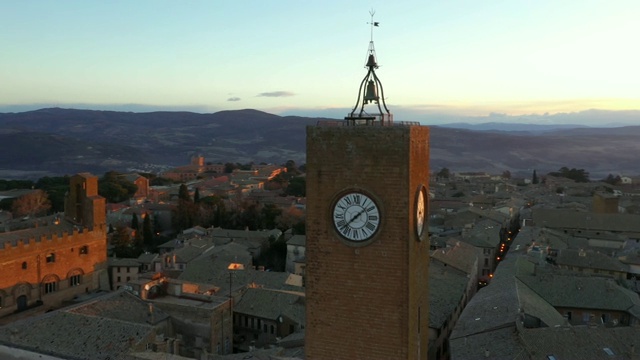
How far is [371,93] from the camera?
11719mm

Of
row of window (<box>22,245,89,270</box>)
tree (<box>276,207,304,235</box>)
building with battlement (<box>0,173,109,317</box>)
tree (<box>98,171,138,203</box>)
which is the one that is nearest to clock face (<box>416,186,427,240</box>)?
building with battlement (<box>0,173,109,317</box>)

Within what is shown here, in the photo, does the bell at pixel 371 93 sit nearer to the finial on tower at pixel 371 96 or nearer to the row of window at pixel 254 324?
the finial on tower at pixel 371 96

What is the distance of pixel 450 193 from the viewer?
3484 inches

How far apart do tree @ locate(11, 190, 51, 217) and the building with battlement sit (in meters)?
19.7

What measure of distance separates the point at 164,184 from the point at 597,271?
8004 cm

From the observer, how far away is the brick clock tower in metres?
11.0

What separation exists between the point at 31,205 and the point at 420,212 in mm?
60025

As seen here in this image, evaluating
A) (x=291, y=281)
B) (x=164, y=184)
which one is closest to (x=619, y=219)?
(x=291, y=281)

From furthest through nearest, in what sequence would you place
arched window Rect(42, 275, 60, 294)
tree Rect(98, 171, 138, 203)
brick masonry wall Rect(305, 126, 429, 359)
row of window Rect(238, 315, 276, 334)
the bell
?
tree Rect(98, 171, 138, 203), arched window Rect(42, 275, 60, 294), row of window Rect(238, 315, 276, 334), the bell, brick masonry wall Rect(305, 126, 429, 359)

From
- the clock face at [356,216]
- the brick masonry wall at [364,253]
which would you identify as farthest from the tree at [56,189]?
the clock face at [356,216]

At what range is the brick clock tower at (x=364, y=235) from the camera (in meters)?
11.0

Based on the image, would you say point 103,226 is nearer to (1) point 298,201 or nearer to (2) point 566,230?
(1) point 298,201

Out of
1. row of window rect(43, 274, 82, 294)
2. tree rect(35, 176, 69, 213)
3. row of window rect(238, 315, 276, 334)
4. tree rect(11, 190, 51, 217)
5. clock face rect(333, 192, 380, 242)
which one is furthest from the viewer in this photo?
tree rect(35, 176, 69, 213)

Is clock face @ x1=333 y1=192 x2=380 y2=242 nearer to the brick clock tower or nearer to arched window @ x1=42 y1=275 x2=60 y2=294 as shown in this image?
the brick clock tower
